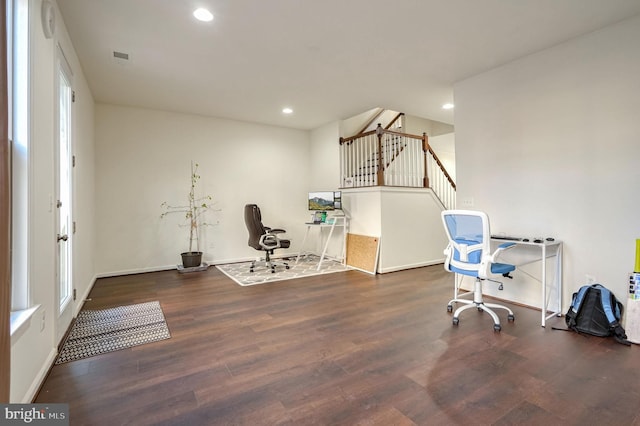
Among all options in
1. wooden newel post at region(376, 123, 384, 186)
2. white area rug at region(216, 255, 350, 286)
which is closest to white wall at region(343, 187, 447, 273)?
wooden newel post at region(376, 123, 384, 186)

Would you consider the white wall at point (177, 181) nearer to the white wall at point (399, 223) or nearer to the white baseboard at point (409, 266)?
the white wall at point (399, 223)

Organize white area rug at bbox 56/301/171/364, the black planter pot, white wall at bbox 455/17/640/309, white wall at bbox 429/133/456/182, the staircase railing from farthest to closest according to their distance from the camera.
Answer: white wall at bbox 429/133/456/182 → the staircase railing → the black planter pot → white wall at bbox 455/17/640/309 → white area rug at bbox 56/301/171/364

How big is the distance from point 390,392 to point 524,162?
2.95 m

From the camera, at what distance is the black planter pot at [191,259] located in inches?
206

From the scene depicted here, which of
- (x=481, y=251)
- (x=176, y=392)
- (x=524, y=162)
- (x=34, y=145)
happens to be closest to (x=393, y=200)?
(x=524, y=162)

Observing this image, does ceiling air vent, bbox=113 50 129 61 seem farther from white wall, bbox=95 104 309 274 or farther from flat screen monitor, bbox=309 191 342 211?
flat screen monitor, bbox=309 191 342 211

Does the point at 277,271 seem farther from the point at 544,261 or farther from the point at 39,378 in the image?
the point at 544,261

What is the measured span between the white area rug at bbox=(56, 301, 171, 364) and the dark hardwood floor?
0.13 metres

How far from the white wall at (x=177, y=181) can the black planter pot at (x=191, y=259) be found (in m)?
0.35

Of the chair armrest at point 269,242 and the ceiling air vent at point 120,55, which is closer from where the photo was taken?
the ceiling air vent at point 120,55

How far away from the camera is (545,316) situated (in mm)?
2965

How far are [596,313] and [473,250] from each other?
3.73 ft

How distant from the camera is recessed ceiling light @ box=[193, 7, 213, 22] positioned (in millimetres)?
2560

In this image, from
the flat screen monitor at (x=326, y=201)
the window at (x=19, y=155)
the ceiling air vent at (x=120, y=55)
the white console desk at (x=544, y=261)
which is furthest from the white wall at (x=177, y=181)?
the white console desk at (x=544, y=261)
